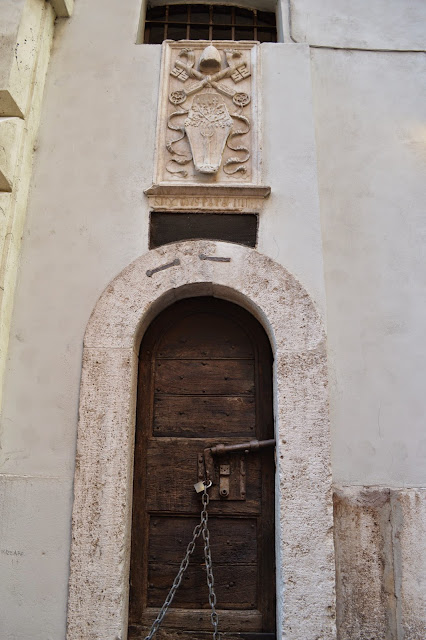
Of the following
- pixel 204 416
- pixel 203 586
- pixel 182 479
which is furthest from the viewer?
pixel 204 416

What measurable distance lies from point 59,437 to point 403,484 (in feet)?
6.39

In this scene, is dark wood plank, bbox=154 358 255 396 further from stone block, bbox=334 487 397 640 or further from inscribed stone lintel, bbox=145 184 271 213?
inscribed stone lintel, bbox=145 184 271 213

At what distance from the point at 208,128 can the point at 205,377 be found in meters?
1.62

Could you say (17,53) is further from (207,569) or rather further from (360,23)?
(207,569)

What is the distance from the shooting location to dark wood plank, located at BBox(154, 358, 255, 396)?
3.58 metres

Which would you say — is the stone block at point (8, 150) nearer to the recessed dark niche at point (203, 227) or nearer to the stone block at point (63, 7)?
A: the recessed dark niche at point (203, 227)

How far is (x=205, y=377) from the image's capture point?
→ 11.8 ft

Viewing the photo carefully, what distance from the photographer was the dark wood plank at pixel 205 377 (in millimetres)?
3584

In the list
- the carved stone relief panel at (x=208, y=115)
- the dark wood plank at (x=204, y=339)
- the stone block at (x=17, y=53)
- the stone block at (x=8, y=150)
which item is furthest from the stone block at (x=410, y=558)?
the stone block at (x=17, y=53)

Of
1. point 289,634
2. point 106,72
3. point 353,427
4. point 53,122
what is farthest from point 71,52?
point 289,634

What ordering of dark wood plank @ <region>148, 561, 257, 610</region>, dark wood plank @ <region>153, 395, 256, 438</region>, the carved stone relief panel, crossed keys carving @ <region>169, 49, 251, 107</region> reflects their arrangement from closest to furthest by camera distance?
dark wood plank @ <region>148, 561, 257, 610</region> → dark wood plank @ <region>153, 395, 256, 438</region> → the carved stone relief panel → crossed keys carving @ <region>169, 49, 251, 107</region>

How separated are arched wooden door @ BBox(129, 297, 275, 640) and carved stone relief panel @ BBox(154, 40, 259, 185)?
0.85 m

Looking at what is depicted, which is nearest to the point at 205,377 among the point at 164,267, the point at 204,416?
the point at 204,416

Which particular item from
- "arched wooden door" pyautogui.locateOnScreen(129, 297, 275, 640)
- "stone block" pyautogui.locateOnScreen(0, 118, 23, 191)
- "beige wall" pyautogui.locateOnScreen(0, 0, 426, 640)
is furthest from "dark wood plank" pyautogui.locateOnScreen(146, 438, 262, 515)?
"stone block" pyautogui.locateOnScreen(0, 118, 23, 191)
